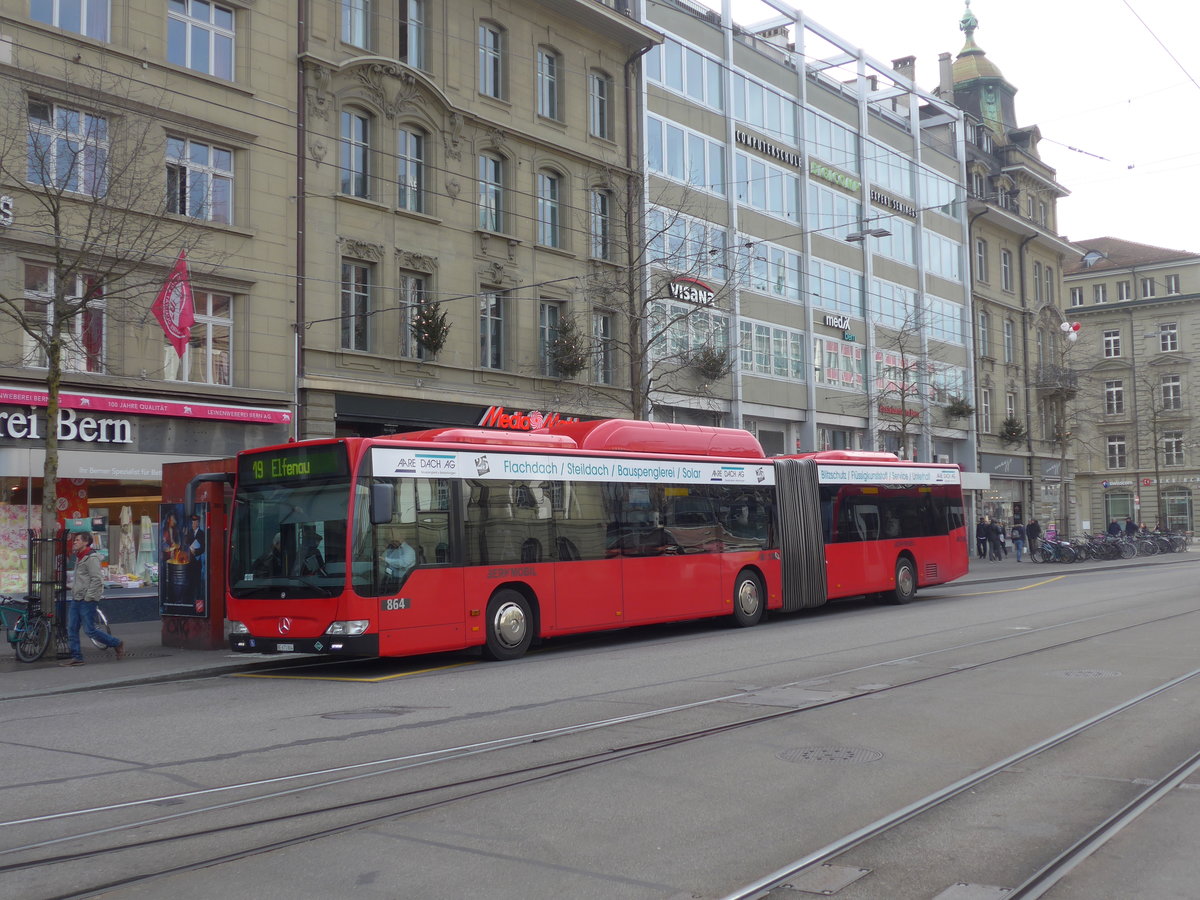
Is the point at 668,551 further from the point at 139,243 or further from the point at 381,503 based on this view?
the point at 139,243

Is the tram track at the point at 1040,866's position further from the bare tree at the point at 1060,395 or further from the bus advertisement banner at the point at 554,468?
the bare tree at the point at 1060,395

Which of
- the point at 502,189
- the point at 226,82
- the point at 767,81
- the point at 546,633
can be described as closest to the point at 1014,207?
the point at 767,81

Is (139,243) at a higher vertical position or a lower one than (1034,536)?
higher

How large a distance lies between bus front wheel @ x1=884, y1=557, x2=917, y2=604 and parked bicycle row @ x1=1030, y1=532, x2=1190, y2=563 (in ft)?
63.9

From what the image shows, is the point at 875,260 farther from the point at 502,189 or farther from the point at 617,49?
the point at 502,189

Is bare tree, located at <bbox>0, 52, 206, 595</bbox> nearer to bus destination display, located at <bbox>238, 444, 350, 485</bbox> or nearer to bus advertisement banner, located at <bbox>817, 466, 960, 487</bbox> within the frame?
bus destination display, located at <bbox>238, 444, 350, 485</bbox>

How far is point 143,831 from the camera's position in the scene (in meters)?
6.34

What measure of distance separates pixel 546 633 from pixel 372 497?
3668mm

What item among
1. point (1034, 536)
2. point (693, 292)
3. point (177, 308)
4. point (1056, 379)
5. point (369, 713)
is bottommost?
point (369, 713)

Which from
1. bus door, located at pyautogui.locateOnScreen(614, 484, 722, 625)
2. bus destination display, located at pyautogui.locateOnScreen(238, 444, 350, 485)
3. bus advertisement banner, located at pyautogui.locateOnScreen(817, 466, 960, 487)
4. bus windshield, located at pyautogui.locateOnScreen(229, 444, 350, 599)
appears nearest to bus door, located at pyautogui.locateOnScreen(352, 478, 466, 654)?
bus windshield, located at pyautogui.locateOnScreen(229, 444, 350, 599)

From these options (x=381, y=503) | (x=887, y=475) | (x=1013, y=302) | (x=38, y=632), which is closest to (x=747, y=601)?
(x=887, y=475)

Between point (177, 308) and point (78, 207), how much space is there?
88.7 inches

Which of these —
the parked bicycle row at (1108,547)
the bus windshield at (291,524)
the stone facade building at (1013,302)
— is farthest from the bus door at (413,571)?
the stone facade building at (1013,302)

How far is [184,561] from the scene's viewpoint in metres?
17.4
